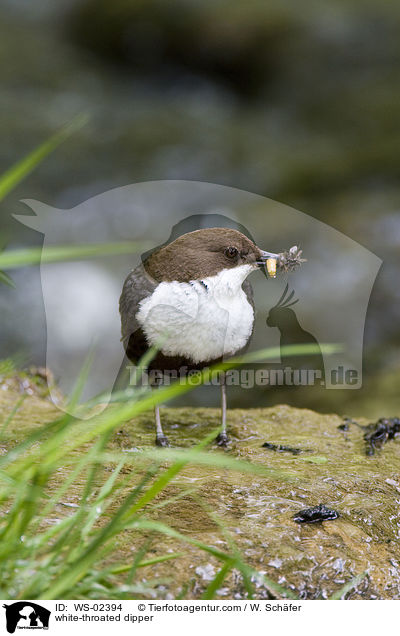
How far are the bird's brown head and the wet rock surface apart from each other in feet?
1.89

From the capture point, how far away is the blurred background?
5.97 m

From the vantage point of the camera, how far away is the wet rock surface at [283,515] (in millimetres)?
1514

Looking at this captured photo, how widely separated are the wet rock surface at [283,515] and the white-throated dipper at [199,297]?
351 mm

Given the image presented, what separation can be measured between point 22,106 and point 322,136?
9.41 ft

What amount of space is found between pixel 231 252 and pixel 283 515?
761 millimetres

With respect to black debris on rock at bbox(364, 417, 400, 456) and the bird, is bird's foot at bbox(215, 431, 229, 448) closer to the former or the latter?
the bird

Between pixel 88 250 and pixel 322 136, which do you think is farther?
pixel 322 136

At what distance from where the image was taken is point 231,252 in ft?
6.84

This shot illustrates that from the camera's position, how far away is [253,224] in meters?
5.42

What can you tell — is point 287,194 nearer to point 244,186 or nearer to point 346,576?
point 244,186

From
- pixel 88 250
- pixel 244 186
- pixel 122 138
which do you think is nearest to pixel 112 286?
pixel 244 186
